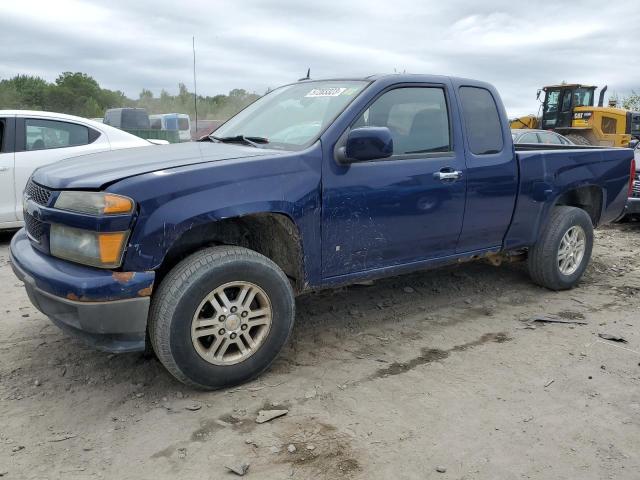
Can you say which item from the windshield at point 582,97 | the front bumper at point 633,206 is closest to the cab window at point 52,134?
the front bumper at point 633,206

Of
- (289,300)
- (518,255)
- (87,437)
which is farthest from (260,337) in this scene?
(518,255)

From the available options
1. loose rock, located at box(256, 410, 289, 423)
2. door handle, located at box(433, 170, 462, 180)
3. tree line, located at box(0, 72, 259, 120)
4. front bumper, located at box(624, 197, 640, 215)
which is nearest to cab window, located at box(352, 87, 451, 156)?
door handle, located at box(433, 170, 462, 180)

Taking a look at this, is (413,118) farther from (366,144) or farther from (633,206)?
(633,206)

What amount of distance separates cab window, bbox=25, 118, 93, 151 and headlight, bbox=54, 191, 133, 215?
4.46m

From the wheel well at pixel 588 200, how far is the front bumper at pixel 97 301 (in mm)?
4087

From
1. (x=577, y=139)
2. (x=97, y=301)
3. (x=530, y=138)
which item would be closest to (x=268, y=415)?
(x=97, y=301)

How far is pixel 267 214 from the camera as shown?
3197mm

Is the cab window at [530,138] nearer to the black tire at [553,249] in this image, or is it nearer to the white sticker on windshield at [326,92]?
the black tire at [553,249]

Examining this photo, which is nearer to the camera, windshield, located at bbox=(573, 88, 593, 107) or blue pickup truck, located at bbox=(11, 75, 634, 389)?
blue pickup truck, located at bbox=(11, 75, 634, 389)

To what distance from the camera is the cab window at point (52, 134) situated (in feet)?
21.6

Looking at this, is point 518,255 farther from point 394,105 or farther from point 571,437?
point 571,437

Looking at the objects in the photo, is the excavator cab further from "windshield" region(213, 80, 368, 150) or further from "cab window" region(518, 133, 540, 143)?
"windshield" region(213, 80, 368, 150)

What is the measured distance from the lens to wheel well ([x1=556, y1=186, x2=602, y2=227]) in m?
5.32

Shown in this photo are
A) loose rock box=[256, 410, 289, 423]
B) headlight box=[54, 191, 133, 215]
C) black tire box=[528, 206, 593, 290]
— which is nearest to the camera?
headlight box=[54, 191, 133, 215]
